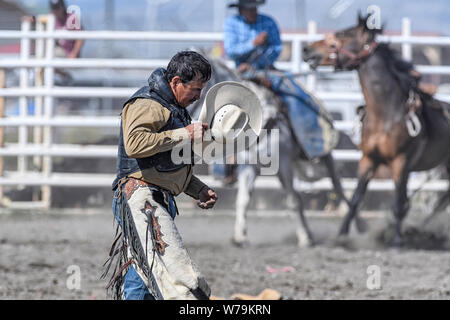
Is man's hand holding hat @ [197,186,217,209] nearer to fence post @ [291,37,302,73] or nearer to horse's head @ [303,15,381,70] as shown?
horse's head @ [303,15,381,70]

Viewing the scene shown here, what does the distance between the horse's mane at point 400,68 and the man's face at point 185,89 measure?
4.92 metres

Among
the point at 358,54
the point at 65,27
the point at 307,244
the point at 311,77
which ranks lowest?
the point at 307,244

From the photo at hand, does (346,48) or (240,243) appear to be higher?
(346,48)

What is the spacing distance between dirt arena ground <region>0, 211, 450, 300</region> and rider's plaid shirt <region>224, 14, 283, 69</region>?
188 centimetres

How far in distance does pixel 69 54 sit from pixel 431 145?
15.7 ft

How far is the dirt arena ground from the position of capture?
562 cm

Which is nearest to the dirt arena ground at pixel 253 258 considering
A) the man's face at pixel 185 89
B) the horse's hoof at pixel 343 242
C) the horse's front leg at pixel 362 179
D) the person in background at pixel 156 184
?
the horse's hoof at pixel 343 242

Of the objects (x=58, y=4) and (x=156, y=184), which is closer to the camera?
(x=156, y=184)

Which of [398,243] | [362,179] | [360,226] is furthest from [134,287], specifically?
[360,226]

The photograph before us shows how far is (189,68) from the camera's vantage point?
3287mm

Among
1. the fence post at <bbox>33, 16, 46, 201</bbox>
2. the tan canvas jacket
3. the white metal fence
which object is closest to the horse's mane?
the white metal fence

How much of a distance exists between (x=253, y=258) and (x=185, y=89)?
12.9ft

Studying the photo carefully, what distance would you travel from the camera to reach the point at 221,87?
3.35 m

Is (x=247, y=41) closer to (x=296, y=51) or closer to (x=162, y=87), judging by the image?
(x=296, y=51)
